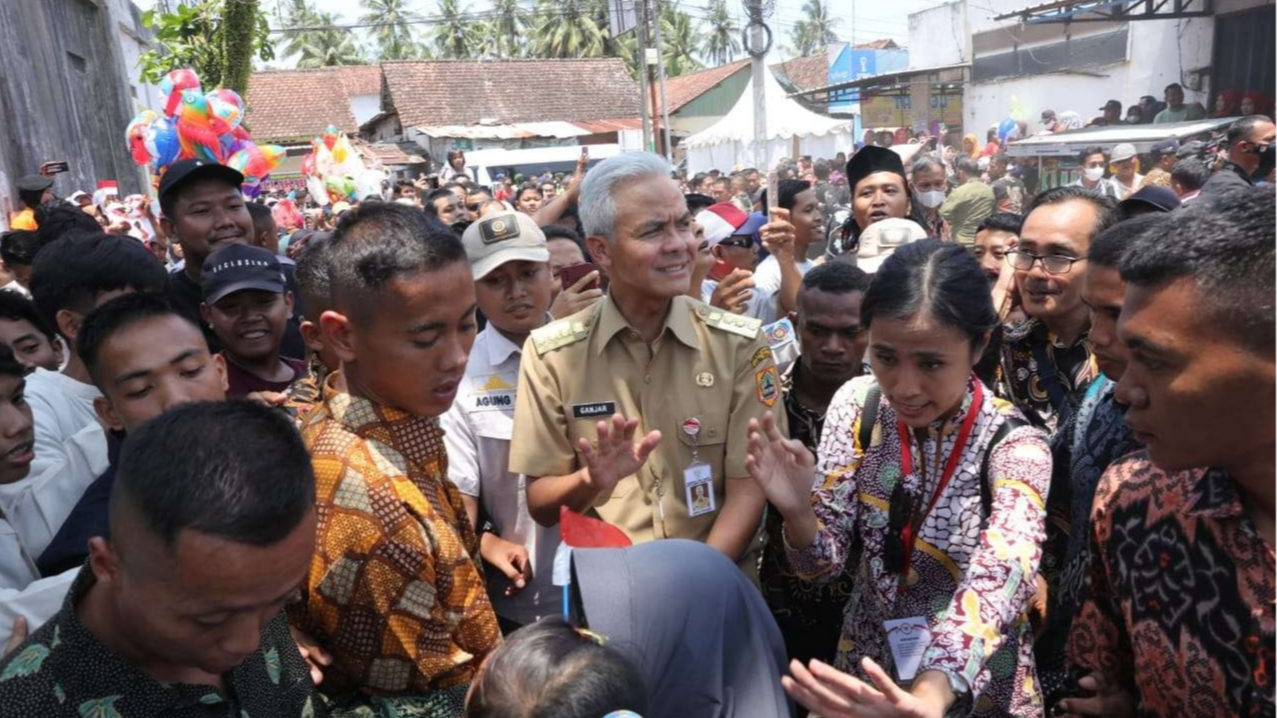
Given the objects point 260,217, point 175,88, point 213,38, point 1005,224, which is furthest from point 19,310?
point 213,38

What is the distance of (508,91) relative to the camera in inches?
1519

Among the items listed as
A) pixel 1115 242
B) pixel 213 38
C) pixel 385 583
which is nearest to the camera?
pixel 385 583

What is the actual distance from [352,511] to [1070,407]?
7.04 ft

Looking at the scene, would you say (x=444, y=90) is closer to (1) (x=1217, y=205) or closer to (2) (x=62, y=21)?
(2) (x=62, y=21)

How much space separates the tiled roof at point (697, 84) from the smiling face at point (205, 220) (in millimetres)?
37080

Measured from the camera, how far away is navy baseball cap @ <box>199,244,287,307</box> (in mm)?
3529

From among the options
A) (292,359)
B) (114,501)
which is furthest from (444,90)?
(114,501)

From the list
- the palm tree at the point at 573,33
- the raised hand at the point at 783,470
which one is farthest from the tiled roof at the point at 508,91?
the raised hand at the point at 783,470

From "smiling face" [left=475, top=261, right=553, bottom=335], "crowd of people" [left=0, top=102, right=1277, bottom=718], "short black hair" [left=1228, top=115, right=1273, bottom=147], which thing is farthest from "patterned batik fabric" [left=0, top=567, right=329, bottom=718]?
"short black hair" [left=1228, top=115, right=1273, bottom=147]

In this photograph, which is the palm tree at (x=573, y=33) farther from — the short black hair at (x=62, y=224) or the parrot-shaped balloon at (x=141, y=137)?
the short black hair at (x=62, y=224)

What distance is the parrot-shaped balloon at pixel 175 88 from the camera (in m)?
7.50

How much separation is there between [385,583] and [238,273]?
2157 millimetres

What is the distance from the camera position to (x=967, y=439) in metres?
2.28

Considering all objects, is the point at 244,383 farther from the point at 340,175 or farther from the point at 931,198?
the point at 340,175
